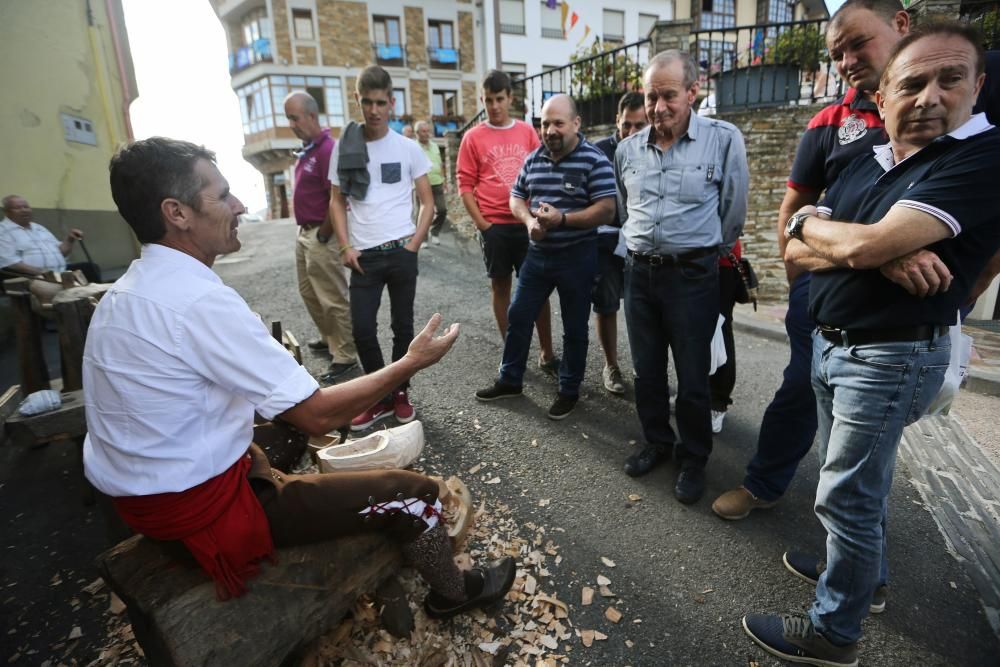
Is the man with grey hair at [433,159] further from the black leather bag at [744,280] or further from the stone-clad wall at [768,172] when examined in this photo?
the black leather bag at [744,280]

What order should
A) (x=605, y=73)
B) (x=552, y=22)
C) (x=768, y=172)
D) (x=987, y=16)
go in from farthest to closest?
(x=552, y=22), (x=605, y=73), (x=768, y=172), (x=987, y=16)

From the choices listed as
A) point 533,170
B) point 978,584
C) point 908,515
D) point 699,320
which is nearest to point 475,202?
point 533,170

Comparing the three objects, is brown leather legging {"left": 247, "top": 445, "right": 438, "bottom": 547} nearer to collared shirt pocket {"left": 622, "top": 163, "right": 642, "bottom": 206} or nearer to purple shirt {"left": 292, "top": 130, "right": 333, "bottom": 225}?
collared shirt pocket {"left": 622, "top": 163, "right": 642, "bottom": 206}

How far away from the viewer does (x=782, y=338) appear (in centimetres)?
551

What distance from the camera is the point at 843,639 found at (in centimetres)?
Result: 183

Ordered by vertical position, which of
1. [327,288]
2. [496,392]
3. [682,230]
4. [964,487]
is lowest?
[964,487]

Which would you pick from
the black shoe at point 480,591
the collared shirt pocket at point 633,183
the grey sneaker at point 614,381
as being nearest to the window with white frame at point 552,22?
the grey sneaker at point 614,381

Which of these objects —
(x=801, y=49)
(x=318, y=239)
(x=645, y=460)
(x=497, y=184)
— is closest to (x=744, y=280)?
(x=645, y=460)

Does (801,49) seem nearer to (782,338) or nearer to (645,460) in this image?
(782,338)

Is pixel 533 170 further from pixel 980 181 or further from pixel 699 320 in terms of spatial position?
pixel 980 181

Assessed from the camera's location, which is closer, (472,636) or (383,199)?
(472,636)

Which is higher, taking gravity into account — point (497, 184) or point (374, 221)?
point (497, 184)

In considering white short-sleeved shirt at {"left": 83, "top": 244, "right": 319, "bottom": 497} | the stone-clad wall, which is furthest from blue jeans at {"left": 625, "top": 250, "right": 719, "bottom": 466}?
the stone-clad wall

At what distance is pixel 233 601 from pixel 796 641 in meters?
2.00
